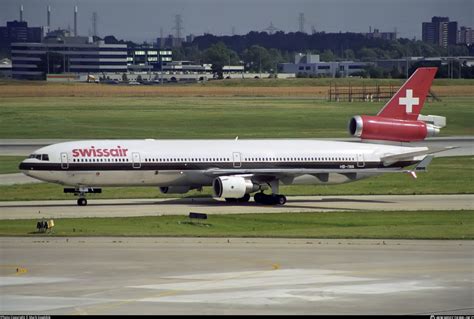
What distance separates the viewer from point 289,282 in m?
36.7

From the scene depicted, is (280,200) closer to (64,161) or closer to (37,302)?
(64,161)

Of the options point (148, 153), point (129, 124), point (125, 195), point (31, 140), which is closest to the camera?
point (148, 153)

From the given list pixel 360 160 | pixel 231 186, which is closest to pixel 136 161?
pixel 231 186

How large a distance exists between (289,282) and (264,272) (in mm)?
2370

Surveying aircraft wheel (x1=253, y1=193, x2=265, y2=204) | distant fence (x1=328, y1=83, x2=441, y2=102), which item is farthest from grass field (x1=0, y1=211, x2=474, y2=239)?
distant fence (x1=328, y1=83, x2=441, y2=102)

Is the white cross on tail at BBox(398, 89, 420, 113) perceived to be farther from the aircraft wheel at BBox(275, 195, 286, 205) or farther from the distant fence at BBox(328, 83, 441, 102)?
the distant fence at BBox(328, 83, 441, 102)

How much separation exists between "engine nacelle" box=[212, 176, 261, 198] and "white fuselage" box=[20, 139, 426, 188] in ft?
5.43

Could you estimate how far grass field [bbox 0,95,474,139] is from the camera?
12175 cm

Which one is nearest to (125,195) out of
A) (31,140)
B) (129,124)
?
(31,140)

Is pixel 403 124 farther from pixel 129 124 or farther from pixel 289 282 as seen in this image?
pixel 129 124

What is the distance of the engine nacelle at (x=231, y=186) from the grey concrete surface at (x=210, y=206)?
2.57 ft

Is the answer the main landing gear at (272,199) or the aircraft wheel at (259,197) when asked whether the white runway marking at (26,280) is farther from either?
the aircraft wheel at (259,197)

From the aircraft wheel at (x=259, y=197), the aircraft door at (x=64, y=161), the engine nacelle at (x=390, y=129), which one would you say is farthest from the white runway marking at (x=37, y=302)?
the engine nacelle at (x=390, y=129)

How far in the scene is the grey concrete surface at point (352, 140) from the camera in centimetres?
9709
